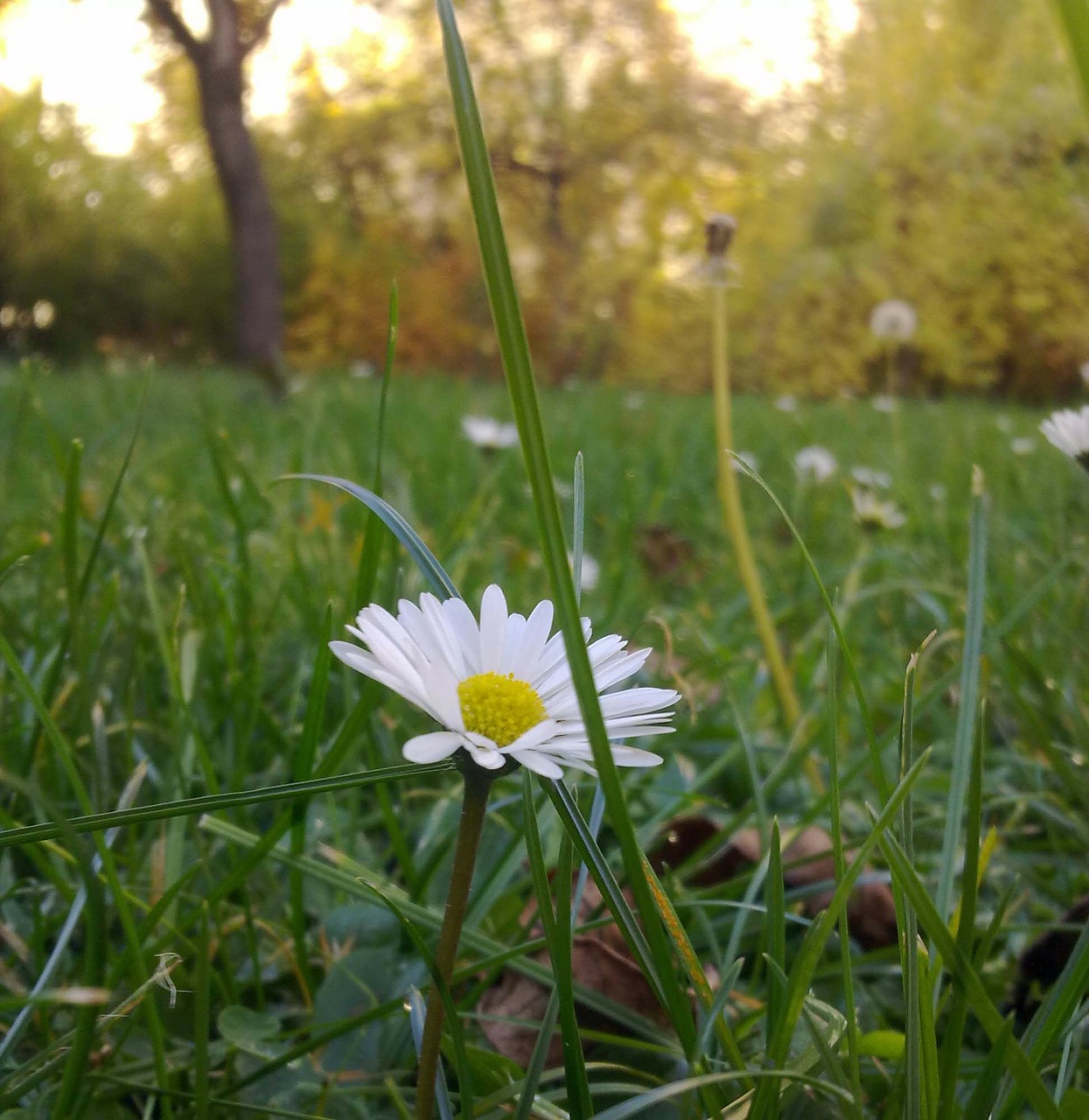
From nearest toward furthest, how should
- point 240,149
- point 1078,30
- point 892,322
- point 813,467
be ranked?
point 1078,30 → point 813,467 → point 892,322 → point 240,149

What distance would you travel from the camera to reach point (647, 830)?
2.13 feet

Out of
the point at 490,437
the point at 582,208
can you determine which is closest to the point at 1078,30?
the point at 490,437

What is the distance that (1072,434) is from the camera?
68 cm

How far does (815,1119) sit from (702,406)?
4238 millimetres

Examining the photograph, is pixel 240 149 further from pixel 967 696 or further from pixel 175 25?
pixel 967 696

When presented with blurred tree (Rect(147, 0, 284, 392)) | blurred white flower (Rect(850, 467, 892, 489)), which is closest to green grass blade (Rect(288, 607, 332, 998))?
blurred white flower (Rect(850, 467, 892, 489))

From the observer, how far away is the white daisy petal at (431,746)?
0.30 meters

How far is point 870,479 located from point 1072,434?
101cm

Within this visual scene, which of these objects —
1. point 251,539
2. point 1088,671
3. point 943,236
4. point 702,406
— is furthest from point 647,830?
point 943,236

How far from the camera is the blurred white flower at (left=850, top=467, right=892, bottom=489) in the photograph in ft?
5.51

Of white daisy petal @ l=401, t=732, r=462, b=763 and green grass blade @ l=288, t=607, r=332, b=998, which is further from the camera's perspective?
green grass blade @ l=288, t=607, r=332, b=998

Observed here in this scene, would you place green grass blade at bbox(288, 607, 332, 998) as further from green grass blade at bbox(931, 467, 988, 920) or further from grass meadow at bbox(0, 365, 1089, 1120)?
green grass blade at bbox(931, 467, 988, 920)

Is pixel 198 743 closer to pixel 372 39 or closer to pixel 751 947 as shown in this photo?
pixel 751 947

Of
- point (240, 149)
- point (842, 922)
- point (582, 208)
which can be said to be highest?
point (582, 208)
